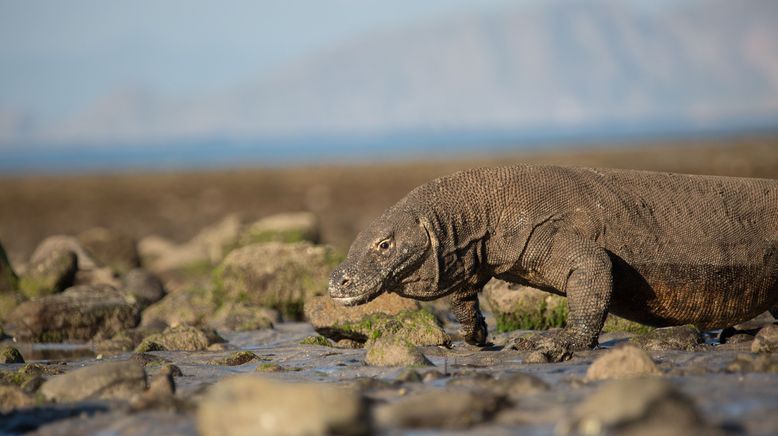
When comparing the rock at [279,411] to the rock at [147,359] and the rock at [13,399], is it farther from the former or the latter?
the rock at [147,359]

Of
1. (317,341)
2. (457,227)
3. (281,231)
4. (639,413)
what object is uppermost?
(457,227)

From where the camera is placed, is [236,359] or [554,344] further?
[236,359]

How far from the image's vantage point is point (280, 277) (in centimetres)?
1692

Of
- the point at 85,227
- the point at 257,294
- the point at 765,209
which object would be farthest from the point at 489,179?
the point at 85,227

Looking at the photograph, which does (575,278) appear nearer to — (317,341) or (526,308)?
(526,308)

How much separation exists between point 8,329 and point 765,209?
34.3ft

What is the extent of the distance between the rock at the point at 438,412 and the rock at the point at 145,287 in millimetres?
10946

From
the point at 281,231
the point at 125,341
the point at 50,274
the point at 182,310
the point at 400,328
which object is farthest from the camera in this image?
the point at 281,231

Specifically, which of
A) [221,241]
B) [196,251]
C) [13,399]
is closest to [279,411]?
[13,399]

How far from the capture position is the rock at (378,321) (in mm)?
12258

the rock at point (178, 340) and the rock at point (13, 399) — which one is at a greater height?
the rock at point (13, 399)

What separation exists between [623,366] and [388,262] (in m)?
2.81

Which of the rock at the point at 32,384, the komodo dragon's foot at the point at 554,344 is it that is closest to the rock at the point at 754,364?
the komodo dragon's foot at the point at 554,344

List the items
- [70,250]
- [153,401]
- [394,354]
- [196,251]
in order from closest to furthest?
[153,401]
[394,354]
[70,250]
[196,251]
